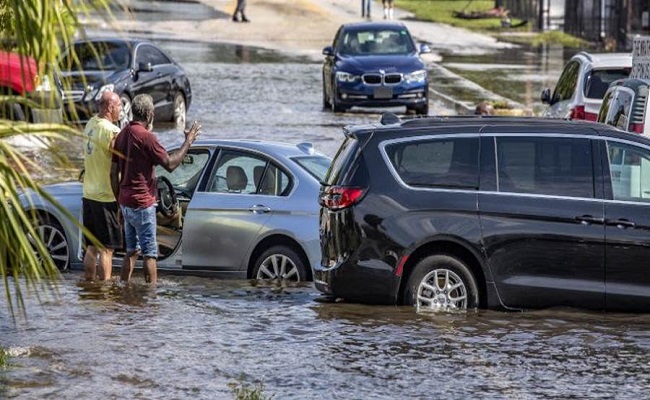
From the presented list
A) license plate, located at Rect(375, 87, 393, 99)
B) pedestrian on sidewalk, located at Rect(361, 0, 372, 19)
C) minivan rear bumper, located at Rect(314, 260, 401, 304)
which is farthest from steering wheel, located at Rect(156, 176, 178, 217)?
pedestrian on sidewalk, located at Rect(361, 0, 372, 19)

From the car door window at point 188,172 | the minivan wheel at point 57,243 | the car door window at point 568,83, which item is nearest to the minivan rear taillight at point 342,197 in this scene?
the car door window at point 188,172

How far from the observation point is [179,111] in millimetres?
30328

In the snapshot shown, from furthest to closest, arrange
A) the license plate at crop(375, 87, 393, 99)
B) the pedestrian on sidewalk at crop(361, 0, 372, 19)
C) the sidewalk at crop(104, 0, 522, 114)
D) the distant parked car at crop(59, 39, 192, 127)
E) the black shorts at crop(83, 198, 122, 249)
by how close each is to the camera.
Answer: the pedestrian on sidewalk at crop(361, 0, 372, 19) → the sidewalk at crop(104, 0, 522, 114) → the license plate at crop(375, 87, 393, 99) → the distant parked car at crop(59, 39, 192, 127) → the black shorts at crop(83, 198, 122, 249)

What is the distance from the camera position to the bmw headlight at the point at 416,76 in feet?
104

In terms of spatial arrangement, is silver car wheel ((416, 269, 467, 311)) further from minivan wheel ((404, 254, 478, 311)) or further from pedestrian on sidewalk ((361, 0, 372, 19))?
pedestrian on sidewalk ((361, 0, 372, 19))

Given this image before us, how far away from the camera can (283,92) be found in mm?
36500

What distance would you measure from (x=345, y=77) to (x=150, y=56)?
152 inches

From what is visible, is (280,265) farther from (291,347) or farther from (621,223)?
(621,223)

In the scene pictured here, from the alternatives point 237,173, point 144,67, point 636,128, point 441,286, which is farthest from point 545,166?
point 144,67

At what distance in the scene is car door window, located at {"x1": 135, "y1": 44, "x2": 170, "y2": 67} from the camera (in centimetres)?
3002

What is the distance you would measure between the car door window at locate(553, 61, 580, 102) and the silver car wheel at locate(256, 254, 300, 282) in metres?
9.04

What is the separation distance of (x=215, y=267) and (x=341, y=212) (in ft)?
7.60

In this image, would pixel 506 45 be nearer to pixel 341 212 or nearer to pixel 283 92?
pixel 283 92

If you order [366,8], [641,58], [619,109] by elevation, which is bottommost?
[619,109]
